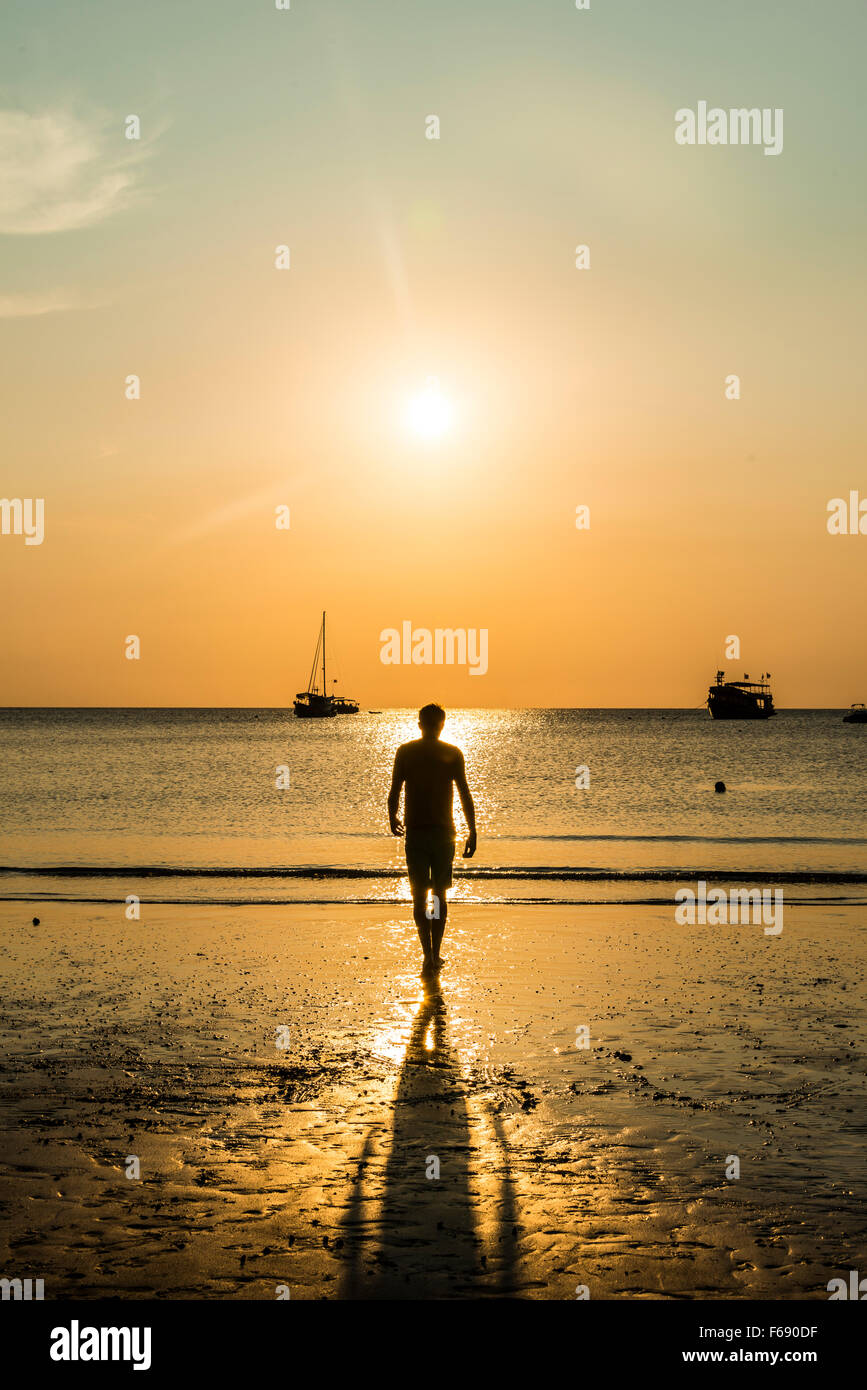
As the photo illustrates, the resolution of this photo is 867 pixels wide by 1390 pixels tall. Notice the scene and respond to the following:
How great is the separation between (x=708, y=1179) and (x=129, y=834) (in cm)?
2669

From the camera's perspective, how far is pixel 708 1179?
5.25 meters

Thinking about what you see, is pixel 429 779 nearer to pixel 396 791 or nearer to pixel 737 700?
pixel 396 791

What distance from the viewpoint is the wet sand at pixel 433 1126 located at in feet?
14.2

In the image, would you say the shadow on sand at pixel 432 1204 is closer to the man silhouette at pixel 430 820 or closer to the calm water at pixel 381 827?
the man silhouette at pixel 430 820

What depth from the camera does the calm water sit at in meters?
19.4

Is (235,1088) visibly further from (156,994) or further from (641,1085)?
(156,994)

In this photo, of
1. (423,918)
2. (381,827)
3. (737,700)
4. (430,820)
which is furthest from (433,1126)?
(737,700)

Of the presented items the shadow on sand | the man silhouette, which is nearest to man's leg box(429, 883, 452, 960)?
the man silhouette

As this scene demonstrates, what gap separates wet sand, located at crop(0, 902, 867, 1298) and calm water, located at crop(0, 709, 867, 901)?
7.22 meters

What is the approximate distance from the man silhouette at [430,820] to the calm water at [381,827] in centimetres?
675

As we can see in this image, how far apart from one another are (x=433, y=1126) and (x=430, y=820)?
444cm

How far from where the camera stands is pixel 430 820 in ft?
33.7

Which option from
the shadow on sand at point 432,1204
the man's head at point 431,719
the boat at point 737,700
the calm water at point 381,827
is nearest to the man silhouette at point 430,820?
the man's head at point 431,719

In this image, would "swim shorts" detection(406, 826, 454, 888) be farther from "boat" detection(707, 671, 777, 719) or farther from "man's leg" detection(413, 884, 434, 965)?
"boat" detection(707, 671, 777, 719)
